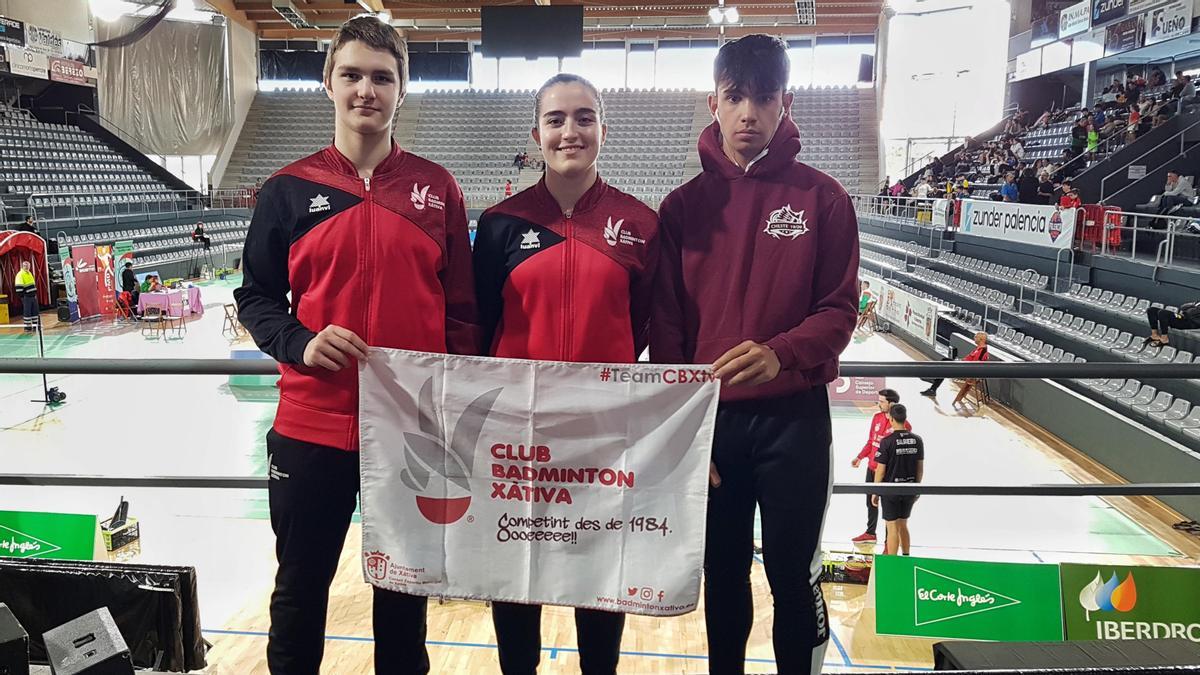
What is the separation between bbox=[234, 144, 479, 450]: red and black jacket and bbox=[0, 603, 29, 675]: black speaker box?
2.24ft

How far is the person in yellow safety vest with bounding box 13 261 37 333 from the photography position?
8830mm

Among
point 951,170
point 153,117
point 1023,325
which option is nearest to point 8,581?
point 1023,325

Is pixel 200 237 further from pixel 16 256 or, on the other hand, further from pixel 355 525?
pixel 355 525

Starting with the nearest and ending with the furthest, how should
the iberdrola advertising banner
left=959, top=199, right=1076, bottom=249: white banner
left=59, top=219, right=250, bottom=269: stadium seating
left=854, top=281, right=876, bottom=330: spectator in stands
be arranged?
the iberdrola advertising banner < left=959, top=199, right=1076, bottom=249: white banner < left=854, top=281, right=876, bottom=330: spectator in stands < left=59, top=219, right=250, bottom=269: stadium seating

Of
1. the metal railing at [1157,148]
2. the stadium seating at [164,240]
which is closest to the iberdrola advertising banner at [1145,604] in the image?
the metal railing at [1157,148]

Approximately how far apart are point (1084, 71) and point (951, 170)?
4805 millimetres

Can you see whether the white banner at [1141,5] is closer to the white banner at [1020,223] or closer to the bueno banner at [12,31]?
the white banner at [1020,223]

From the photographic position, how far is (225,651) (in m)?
3.48

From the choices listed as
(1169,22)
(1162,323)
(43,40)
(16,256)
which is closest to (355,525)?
(1162,323)

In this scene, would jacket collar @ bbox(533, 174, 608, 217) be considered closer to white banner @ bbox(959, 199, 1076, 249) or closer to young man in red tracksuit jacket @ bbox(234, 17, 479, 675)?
young man in red tracksuit jacket @ bbox(234, 17, 479, 675)

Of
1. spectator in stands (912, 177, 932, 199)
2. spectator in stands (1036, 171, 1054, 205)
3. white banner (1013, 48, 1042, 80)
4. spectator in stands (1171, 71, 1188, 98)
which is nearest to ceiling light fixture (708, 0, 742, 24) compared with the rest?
spectator in stands (912, 177, 932, 199)

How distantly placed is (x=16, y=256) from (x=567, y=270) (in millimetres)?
15529

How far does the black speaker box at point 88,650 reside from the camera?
3.72 ft

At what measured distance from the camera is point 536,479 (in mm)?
1849
